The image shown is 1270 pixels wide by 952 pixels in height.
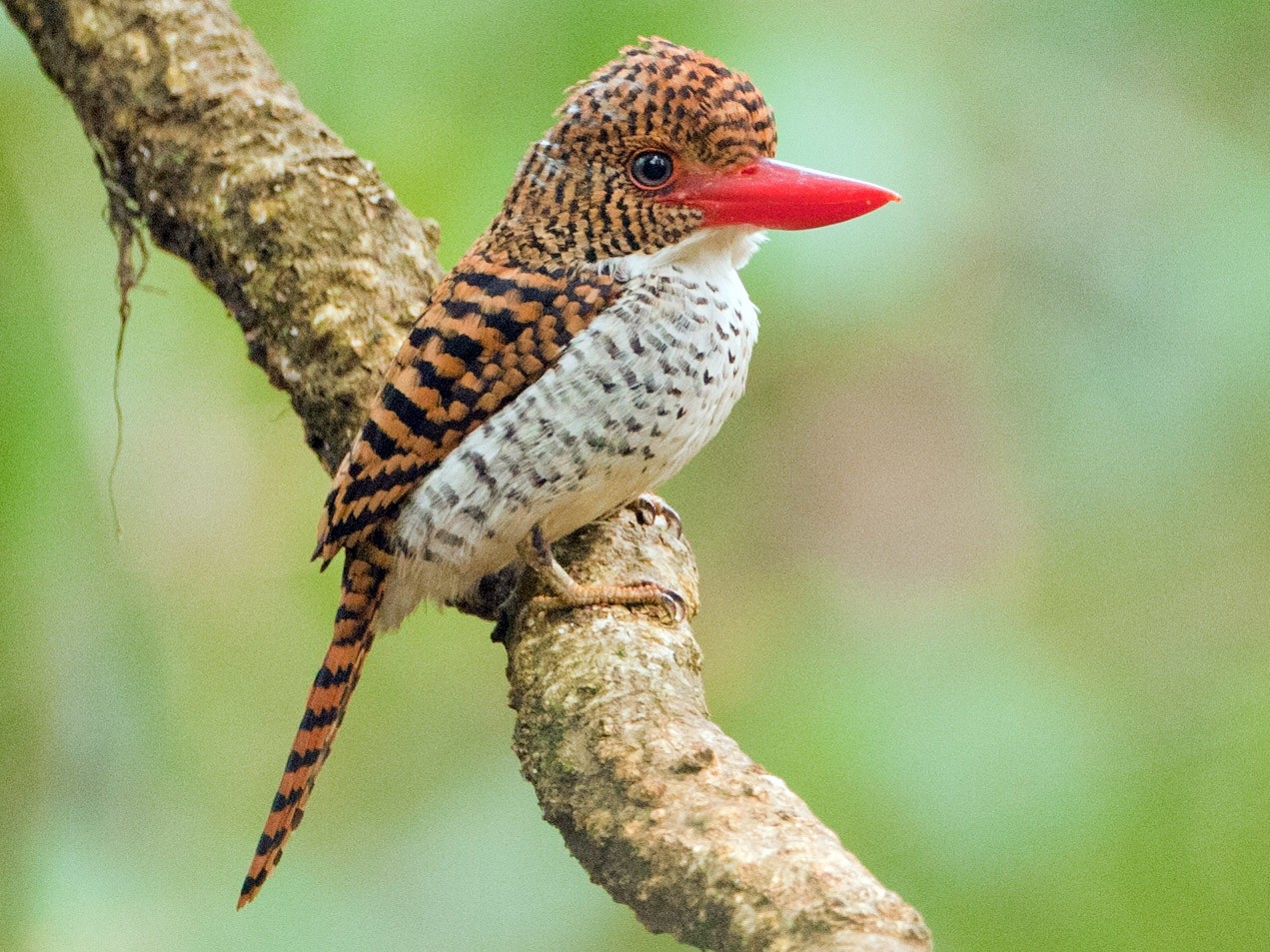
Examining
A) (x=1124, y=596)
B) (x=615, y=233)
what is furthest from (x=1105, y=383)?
(x=615, y=233)

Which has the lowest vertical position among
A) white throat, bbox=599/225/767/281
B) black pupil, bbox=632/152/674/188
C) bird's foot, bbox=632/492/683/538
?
bird's foot, bbox=632/492/683/538

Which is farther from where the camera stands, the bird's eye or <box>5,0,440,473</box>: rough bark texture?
<box>5,0,440,473</box>: rough bark texture

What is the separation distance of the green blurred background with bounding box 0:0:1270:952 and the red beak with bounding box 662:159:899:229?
0.32 meters

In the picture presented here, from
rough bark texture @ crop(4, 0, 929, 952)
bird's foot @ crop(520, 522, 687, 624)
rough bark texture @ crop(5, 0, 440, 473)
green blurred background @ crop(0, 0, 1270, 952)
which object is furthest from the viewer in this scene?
rough bark texture @ crop(5, 0, 440, 473)

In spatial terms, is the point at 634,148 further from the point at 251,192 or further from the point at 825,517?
the point at 825,517

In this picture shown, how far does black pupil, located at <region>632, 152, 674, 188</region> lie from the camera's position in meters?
1.96

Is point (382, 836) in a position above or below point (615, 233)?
below

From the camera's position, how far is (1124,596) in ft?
8.25

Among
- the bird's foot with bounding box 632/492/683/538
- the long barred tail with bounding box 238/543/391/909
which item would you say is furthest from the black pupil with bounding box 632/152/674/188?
the long barred tail with bounding box 238/543/391/909

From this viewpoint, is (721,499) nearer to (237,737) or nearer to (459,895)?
(459,895)

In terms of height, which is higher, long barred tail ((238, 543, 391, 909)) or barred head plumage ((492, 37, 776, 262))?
barred head plumage ((492, 37, 776, 262))

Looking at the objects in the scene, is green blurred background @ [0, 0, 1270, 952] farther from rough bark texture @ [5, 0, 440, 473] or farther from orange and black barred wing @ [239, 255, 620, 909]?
orange and black barred wing @ [239, 255, 620, 909]

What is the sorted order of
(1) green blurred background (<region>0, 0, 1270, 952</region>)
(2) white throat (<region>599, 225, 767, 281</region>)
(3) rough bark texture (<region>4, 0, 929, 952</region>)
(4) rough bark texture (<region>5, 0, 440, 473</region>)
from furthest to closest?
(4) rough bark texture (<region>5, 0, 440, 473</region>) < (1) green blurred background (<region>0, 0, 1270, 952</region>) < (2) white throat (<region>599, 225, 767, 281</region>) < (3) rough bark texture (<region>4, 0, 929, 952</region>)

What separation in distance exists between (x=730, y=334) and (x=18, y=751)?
1509 mm
